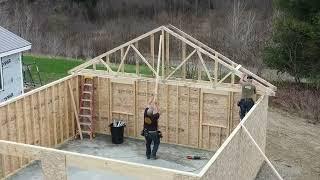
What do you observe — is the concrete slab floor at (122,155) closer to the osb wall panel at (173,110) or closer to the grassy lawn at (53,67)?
the osb wall panel at (173,110)

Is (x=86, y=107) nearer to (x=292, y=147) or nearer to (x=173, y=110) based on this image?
(x=173, y=110)

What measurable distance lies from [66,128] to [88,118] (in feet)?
2.57

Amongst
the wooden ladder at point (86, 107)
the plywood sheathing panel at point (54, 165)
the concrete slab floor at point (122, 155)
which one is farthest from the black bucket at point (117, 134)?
the plywood sheathing panel at point (54, 165)

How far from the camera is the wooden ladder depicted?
589 inches

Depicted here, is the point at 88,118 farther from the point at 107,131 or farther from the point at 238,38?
the point at 238,38

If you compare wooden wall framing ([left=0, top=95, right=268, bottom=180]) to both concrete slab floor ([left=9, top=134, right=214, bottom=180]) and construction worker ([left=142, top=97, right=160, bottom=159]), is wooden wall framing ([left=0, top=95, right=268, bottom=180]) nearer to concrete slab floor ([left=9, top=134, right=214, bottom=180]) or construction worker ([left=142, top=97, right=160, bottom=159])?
concrete slab floor ([left=9, top=134, right=214, bottom=180])

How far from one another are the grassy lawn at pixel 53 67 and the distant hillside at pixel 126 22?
2578 millimetres

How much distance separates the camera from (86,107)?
15.1 metres

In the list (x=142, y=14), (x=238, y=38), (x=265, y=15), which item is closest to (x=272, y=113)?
(x=238, y=38)

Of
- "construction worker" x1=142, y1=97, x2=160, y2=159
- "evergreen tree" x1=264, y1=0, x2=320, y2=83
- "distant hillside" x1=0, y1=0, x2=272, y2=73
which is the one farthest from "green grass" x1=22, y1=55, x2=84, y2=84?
"construction worker" x1=142, y1=97, x2=160, y2=159

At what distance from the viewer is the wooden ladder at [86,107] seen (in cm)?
1497

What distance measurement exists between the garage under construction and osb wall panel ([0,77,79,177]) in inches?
1.0

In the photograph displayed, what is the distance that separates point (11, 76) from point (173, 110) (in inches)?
270

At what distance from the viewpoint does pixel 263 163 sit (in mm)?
12891
